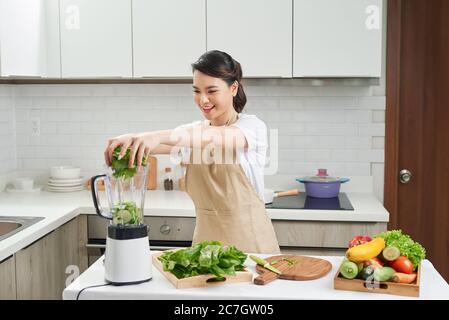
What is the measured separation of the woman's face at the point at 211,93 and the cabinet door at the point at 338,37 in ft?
3.26

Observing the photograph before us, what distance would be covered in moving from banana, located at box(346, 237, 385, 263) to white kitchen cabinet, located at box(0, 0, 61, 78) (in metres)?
2.13

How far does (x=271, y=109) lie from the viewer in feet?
12.4

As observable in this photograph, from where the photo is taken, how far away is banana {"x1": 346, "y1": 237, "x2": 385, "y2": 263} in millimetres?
1828

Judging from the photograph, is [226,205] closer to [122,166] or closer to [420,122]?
[122,166]

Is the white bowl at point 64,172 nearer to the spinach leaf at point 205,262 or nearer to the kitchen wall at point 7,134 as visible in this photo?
the kitchen wall at point 7,134

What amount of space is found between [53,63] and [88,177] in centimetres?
81

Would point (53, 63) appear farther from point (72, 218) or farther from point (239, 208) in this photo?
point (239, 208)

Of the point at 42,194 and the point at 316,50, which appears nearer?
the point at 316,50

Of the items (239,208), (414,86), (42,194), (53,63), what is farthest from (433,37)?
(42,194)

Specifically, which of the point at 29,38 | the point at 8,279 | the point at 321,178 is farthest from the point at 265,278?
the point at 29,38

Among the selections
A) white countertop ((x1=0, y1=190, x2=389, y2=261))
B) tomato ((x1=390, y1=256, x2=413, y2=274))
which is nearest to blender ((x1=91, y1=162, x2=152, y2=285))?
tomato ((x1=390, y1=256, x2=413, y2=274))

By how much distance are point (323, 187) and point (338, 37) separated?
84 cm

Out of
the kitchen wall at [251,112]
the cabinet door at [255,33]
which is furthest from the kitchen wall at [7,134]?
the cabinet door at [255,33]

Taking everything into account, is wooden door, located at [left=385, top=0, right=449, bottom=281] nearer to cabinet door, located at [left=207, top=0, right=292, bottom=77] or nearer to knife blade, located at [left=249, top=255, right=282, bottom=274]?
cabinet door, located at [left=207, top=0, right=292, bottom=77]
